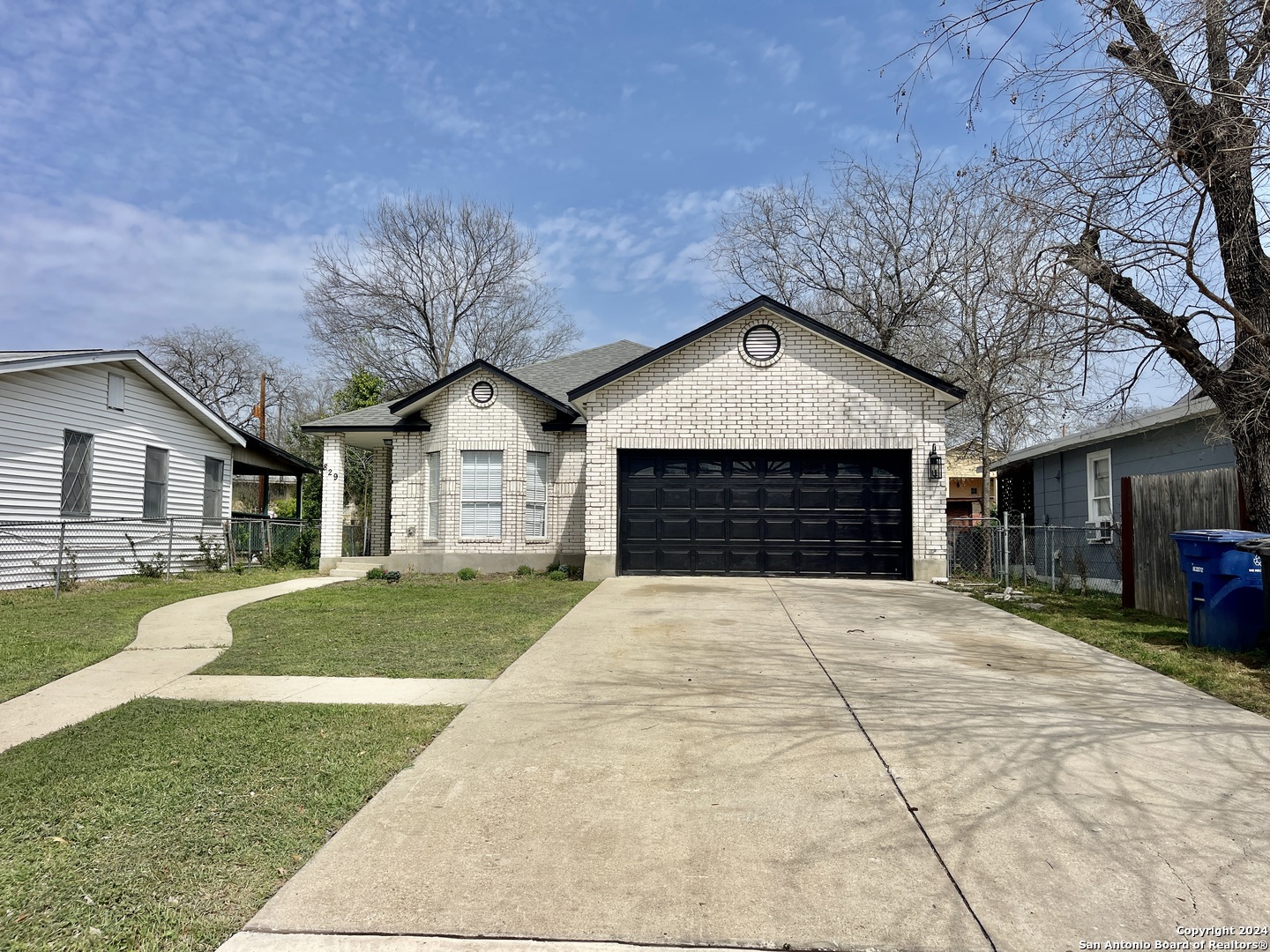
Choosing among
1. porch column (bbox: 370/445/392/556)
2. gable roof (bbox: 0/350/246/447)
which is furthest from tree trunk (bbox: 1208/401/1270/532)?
gable roof (bbox: 0/350/246/447)

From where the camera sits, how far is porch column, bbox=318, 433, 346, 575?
17.5 metres

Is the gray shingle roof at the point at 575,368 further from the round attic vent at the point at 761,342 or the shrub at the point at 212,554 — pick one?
the shrub at the point at 212,554

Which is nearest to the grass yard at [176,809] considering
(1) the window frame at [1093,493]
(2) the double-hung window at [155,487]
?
(2) the double-hung window at [155,487]

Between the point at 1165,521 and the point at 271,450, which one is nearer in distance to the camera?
the point at 1165,521

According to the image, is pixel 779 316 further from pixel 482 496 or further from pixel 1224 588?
pixel 1224 588

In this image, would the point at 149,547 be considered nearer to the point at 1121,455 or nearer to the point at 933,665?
the point at 933,665

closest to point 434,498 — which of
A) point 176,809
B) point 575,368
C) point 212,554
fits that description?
point 575,368

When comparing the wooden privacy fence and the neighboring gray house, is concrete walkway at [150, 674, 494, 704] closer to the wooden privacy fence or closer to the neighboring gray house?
the neighboring gray house

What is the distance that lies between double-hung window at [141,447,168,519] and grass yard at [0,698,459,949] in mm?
13602

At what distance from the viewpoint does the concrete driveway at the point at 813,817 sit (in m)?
2.74

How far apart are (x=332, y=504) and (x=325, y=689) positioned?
1275 cm

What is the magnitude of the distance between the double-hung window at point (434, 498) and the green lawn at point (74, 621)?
10.7ft

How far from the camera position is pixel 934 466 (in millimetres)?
13914

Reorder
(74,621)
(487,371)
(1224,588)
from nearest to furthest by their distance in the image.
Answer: (1224,588), (74,621), (487,371)
